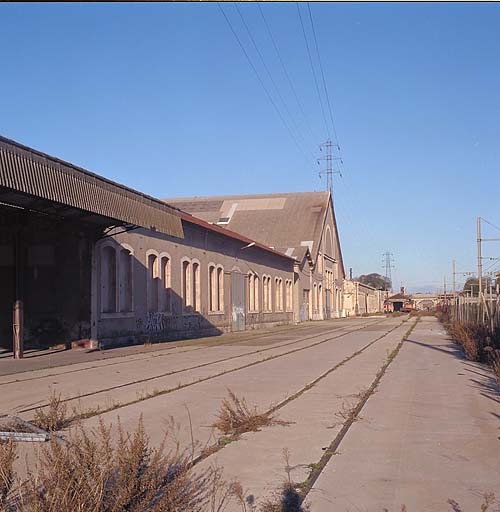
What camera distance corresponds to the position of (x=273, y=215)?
83250mm

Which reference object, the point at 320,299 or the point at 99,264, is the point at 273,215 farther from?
the point at 99,264

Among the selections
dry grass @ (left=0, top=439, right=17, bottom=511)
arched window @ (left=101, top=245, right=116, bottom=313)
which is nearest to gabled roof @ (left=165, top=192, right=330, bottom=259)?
arched window @ (left=101, top=245, right=116, bottom=313)

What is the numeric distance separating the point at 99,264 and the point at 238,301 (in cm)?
2019

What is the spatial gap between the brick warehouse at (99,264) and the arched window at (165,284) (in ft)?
0.16

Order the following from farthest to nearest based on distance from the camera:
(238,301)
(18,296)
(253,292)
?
(253,292)
(238,301)
(18,296)

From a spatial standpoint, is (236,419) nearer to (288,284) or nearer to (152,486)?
(152,486)

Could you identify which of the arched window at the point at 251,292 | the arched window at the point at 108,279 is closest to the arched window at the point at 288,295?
the arched window at the point at 251,292

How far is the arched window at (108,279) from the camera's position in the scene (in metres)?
27.1

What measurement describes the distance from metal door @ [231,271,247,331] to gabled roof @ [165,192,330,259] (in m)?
28.4

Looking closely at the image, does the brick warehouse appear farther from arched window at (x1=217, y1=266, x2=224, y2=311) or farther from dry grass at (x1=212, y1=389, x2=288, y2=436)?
dry grass at (x1=212, y1=389, x2=288, y2=436)

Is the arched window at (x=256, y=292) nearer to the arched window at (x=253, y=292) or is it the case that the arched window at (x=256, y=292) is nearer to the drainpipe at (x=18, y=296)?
the arched window at (x=253, y=292)

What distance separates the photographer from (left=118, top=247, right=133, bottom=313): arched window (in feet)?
94.0

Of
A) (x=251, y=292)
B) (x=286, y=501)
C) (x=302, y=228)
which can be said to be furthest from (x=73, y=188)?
(x=302, y=228)

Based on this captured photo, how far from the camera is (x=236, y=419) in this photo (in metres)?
9.18
